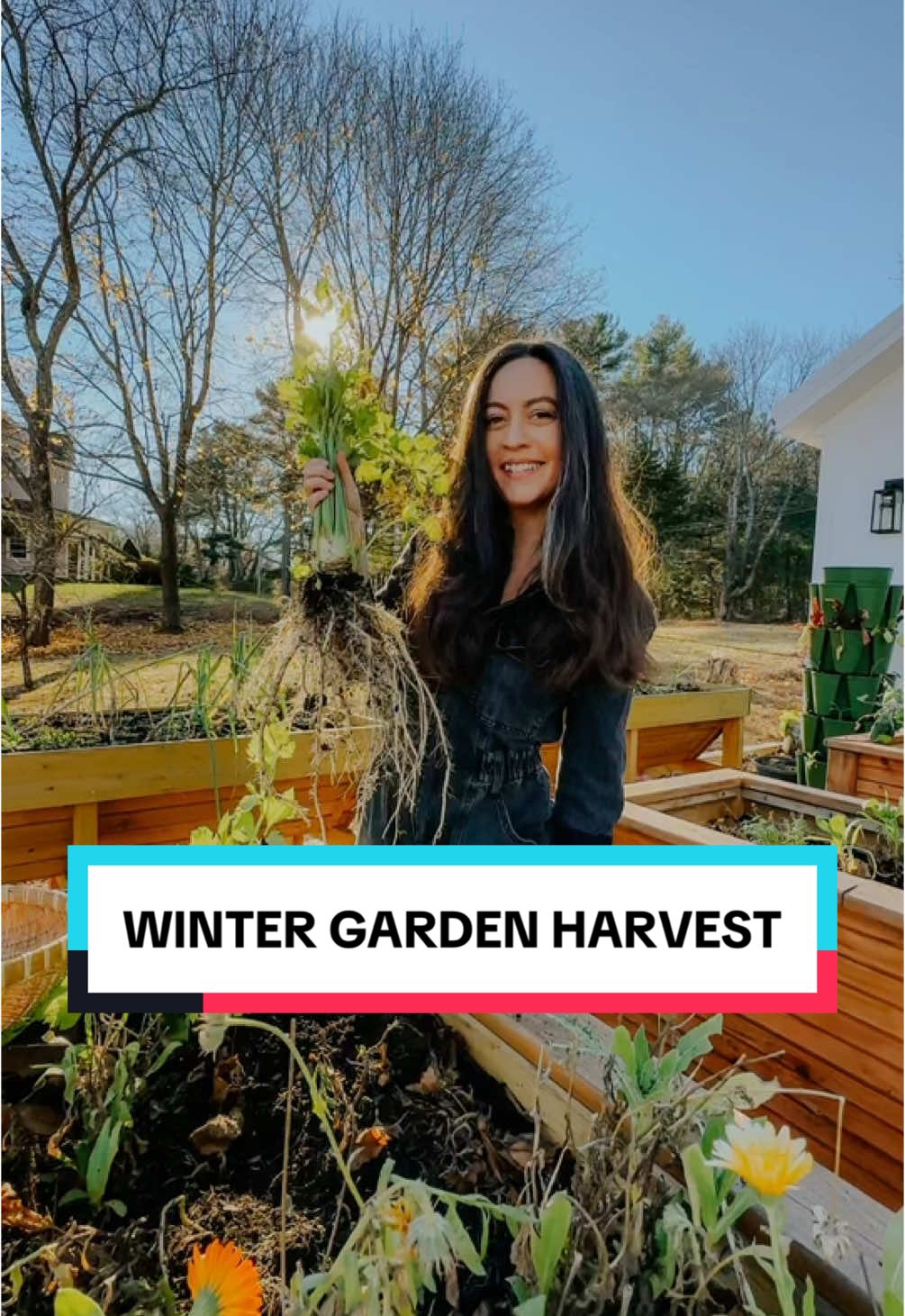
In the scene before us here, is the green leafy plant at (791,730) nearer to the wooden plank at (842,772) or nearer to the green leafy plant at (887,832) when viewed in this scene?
the wooden plank at (842,772)

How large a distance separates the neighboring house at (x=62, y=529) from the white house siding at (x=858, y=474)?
237cm

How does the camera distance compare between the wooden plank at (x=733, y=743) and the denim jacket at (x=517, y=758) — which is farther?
the wooden plank at (x=733, y=743)

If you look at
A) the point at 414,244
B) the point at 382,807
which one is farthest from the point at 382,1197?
the point at 414,244

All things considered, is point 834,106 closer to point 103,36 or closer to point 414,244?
point 414,244

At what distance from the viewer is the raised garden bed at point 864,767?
133 cm

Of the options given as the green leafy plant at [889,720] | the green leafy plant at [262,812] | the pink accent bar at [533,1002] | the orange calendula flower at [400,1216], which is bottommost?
the pink accent bar at [533,1002]

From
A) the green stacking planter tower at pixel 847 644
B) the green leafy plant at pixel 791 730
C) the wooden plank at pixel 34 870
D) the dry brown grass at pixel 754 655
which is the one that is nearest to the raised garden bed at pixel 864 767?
the green stacking planter tower at pixel 847 644

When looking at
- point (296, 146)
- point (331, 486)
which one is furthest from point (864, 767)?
point (296, 146)

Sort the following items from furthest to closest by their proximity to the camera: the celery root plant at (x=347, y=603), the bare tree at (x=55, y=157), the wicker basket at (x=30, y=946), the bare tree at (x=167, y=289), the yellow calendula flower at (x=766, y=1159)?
the bare tree at (x=167, y=289), the bare tree at (x=55, y=157), the celery root plant at (x=347, y=603), the wicker basket at (x=30, y=946), the yellow calendula flower at (x=766, y=1159)

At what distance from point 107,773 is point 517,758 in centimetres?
67

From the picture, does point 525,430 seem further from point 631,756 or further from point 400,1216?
point 631,756

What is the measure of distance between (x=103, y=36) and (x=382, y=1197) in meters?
2.23

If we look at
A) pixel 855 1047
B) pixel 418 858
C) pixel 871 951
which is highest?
pixel 418 858

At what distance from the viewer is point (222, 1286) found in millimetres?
311
